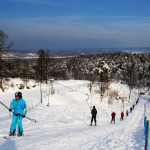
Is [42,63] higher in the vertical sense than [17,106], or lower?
higher

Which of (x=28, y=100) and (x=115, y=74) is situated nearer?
(x=28, y=100)

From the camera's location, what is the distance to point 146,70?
430 ft

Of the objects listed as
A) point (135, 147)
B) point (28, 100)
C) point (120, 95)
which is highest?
point (135, 147)

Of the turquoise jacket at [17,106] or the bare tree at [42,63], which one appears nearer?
the turquoise jacket at [17,106]

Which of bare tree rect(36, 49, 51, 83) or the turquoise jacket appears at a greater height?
bare tree rect(36, 49, 51, 83)

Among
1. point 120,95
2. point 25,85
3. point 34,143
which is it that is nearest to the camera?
point 34,143

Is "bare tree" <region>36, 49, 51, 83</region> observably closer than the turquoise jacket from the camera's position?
No

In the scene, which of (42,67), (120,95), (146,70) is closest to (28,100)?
(42,67)

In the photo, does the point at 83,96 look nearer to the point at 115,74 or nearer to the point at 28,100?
the point at 28,100

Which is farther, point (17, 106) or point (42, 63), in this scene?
point (42, 63)

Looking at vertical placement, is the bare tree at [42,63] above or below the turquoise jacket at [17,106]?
above

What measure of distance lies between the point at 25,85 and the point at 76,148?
35.5 meters

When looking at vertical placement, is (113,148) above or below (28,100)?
above

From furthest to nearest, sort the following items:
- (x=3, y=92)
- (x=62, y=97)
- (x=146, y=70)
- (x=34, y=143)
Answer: (x=146, y=70) < (x=62, y=97) < (x=3, y=92) < (x=34, y=143)
